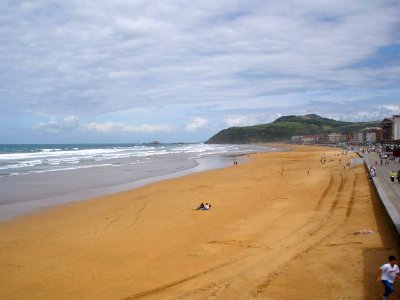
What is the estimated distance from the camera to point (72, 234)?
1335 cm

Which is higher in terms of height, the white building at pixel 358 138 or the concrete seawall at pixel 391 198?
the white building at pixel 358 138

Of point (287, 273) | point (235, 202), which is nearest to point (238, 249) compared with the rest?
point (287, 273)

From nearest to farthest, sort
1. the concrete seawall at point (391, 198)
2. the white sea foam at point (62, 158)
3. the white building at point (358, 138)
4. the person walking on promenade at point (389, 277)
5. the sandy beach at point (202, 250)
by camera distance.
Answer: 1. the person walking on promenade at point (389, 277)
2. the sandy beach at point (202, 250)
3. the concrete seawall at point (391, 198)
4. the white sea foam at point (62, 158)
5. the white building at point (358, 138)

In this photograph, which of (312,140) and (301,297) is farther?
(312,140)

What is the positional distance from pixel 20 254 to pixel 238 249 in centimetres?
598

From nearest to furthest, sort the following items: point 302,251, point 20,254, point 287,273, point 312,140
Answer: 1. point 287,273
2. point 302,251
3. point 20,254
4. point 312,140

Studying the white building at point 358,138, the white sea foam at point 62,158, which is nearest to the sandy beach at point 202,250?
the white sea foam at point 62,158

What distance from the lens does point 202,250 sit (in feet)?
35.7

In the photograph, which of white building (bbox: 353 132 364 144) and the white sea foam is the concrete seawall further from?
white building (bbox: 353 132 364 144)

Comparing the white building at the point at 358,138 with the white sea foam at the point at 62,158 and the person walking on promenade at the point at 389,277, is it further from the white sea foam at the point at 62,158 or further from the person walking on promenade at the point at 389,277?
the person walking on promenade at the point at 389,277

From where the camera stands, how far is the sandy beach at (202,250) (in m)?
8.20

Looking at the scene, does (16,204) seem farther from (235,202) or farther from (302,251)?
(302,251)

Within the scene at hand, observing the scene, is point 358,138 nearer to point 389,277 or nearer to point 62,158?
point 62,158

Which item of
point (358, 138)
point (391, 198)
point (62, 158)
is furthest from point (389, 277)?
point (358, 138)
